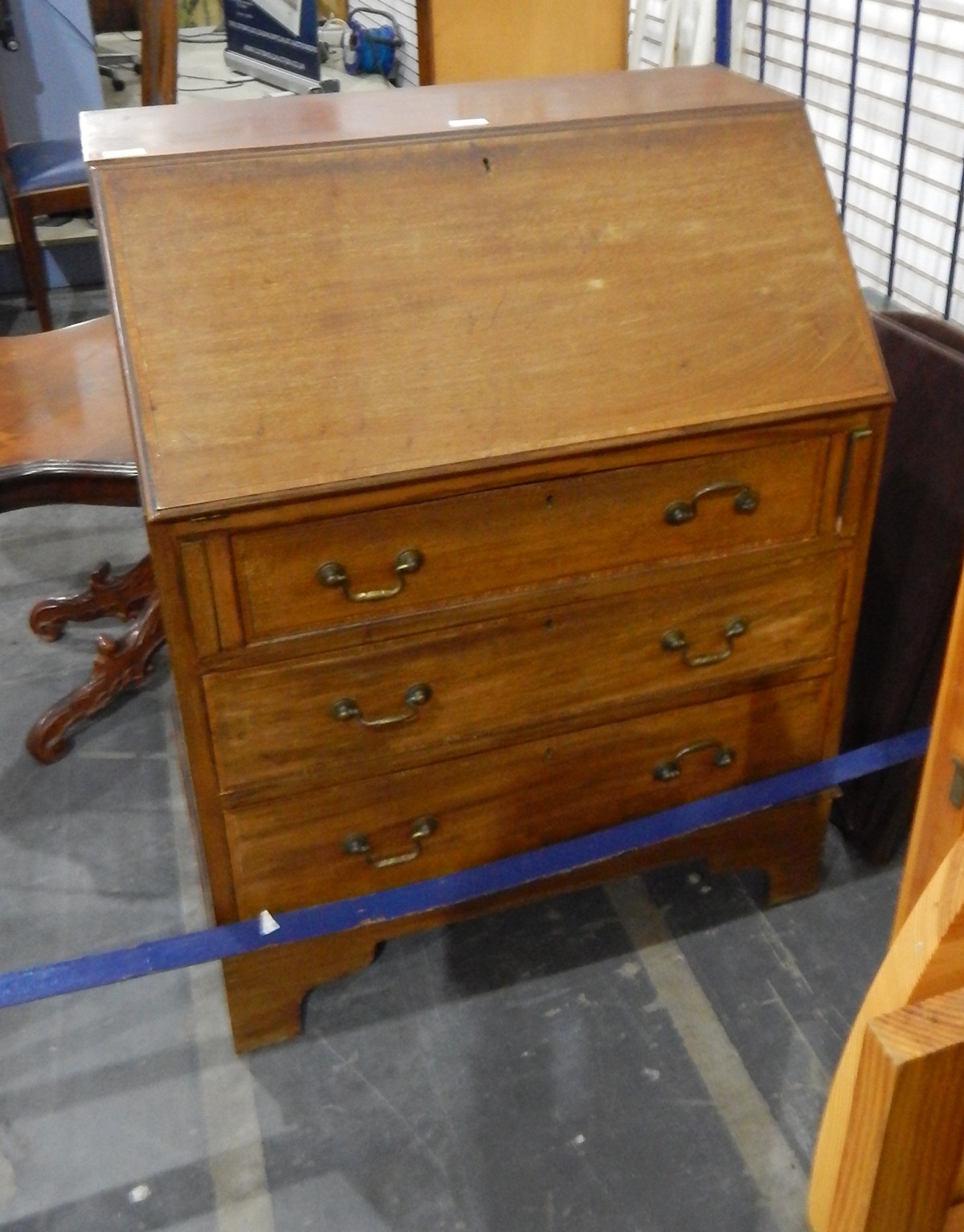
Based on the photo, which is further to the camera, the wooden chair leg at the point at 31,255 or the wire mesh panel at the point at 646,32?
the wooden chair leg at the point at 31,255

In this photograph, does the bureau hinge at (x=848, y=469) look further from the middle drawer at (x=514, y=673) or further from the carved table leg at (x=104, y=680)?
the carved table leg at (x=104, y=680)

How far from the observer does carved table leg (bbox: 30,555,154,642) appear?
92.6 inches

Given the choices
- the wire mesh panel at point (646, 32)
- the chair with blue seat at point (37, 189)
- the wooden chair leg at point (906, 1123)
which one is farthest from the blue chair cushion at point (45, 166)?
the wooden chair leg at point (906, 1123)

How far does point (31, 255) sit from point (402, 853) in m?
2.63

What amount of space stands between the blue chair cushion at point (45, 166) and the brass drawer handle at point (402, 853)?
8.13ft

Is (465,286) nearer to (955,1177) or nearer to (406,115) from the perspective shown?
(406,115)

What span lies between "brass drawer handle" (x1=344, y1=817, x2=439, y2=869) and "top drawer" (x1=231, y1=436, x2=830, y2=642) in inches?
12.6

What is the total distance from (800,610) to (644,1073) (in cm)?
64

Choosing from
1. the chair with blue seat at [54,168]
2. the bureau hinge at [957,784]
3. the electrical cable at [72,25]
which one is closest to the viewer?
the bureau hinge at [957,784]

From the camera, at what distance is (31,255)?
3.37 m

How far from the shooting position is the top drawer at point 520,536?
119 centimetres

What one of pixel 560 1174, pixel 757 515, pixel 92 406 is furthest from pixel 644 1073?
pixel 92 406

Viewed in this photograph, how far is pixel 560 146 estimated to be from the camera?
1.33m

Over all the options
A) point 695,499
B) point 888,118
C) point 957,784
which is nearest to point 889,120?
point 888,118
